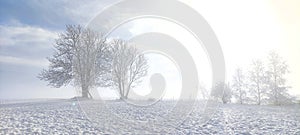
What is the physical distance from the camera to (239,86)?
5375cm

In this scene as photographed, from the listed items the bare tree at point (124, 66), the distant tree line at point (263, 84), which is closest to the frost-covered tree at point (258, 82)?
the distant tree line at point (263, 84)

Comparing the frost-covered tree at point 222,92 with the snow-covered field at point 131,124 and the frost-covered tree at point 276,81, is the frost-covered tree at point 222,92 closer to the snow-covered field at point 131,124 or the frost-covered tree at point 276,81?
the frost-covered tree at point 276,81

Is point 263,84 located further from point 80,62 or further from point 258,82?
point 80,62

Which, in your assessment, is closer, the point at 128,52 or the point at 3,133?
the point at 3,133

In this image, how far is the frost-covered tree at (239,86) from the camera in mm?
52281

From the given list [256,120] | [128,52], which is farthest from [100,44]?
[256,120]

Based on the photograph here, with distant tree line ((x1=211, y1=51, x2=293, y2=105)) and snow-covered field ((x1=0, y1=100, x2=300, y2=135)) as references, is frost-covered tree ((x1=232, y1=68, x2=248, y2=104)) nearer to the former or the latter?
distant tree line ((x1=211, y1=51, x2=293, y2=105))

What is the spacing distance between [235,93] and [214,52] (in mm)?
29353

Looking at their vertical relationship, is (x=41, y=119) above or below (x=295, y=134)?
above

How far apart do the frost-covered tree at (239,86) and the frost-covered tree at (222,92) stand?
1895mm

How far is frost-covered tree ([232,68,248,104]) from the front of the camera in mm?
52281

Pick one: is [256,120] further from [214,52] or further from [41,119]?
[41,119]

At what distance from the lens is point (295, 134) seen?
15500 millimetres

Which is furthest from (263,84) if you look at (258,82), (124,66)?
(124,66)
